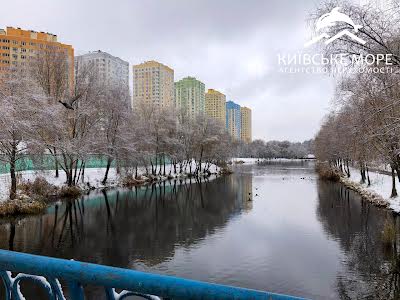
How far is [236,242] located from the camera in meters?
17.8

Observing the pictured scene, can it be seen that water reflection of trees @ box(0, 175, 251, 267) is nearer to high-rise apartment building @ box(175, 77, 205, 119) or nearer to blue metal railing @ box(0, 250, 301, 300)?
blue metal railing @ box(0, 250, 301, 300)

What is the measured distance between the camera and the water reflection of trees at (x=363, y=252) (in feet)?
37.7

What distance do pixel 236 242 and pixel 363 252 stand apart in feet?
19.3

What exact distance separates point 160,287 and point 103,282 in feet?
1.29

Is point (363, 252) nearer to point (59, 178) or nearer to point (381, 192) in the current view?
point (381, 192)

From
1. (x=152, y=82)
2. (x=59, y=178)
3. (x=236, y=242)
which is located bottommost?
(x=236, y=242)

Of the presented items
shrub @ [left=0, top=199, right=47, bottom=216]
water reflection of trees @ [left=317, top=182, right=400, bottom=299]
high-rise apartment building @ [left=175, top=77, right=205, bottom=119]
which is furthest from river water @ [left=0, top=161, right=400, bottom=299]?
high-rise apartment building @ [left=175, top=77, right=205, bottom=119]

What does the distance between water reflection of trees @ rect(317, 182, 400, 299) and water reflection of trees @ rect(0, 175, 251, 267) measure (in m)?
7.07

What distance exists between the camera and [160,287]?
2.06 metres

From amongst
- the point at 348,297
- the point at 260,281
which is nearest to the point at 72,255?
the point at 260,281

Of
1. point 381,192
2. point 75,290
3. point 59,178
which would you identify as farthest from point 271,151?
point 75,290

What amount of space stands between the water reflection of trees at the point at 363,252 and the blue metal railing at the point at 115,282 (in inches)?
426

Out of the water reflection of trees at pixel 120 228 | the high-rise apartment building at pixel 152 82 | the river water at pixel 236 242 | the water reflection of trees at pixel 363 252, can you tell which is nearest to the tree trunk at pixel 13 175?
the river water at pixel 236 242

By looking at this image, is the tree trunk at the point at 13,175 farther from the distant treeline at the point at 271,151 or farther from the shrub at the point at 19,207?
the distant treeline at the point at 271,151
